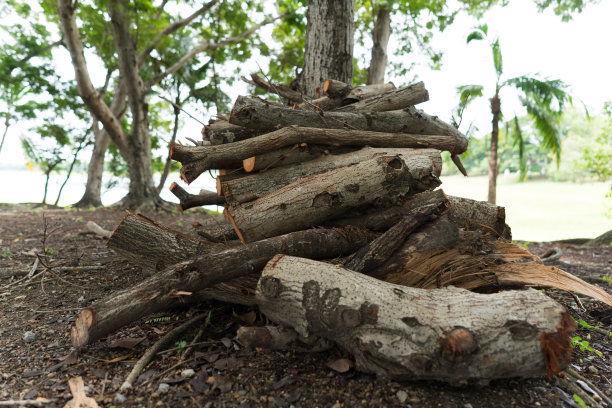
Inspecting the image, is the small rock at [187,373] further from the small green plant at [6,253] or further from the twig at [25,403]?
the small green plant at [6,253]

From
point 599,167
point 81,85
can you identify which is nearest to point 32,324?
point 81,85

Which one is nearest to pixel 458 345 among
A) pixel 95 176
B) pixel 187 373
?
pixel 187 373

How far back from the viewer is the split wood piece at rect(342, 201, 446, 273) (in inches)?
120

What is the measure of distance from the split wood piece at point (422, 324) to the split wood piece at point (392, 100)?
2.33 meters

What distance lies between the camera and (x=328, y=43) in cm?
538

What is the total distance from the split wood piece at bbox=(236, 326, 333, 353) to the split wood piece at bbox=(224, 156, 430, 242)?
36.3 inches

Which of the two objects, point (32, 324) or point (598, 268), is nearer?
point (32, 324)

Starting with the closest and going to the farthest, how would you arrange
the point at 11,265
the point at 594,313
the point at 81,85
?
the point at 594,313
the point at 11,265
the point at 81,85

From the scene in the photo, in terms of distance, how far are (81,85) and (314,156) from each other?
29.5ft

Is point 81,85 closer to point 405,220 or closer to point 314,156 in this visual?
point 314,156

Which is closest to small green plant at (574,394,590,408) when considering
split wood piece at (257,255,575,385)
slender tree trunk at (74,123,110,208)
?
split wood piece at (257,255,575,385)

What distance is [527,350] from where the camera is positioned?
221 cm

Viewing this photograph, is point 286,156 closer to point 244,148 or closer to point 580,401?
point 244,148

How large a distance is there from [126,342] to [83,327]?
365 mm
